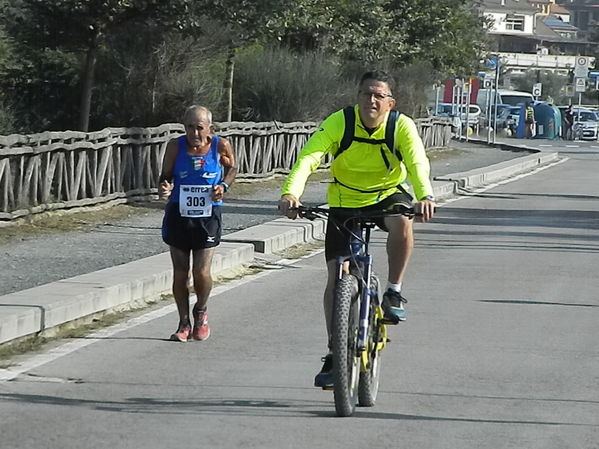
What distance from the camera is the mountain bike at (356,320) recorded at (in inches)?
286

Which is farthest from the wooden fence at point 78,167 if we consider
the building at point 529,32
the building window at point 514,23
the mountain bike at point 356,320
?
the building window at point 514,23

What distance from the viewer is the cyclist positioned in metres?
7.69

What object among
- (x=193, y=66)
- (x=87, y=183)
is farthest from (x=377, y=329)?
(x=193, y=66)

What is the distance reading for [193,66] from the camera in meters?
27.3

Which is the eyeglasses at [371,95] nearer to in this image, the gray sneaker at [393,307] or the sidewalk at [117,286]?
the gray sneaker at [393,307]

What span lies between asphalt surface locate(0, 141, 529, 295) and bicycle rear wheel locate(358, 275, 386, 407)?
4.68 m

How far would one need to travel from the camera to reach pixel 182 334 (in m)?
10.1

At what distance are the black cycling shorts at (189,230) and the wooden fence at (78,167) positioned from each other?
7.17 meters

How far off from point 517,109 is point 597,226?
50.0 meters

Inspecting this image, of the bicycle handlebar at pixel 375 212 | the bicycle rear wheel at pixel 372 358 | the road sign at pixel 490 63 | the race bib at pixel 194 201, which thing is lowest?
the bicycle rear wheel at pixel 372 358

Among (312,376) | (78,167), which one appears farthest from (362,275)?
(78,167)

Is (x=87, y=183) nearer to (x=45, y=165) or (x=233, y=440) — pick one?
(x=45, y=165)

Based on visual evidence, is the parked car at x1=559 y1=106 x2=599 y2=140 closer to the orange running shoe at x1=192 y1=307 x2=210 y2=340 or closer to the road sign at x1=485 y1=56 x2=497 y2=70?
the road sign at x1=485 y1=56 x2=497 y2=70

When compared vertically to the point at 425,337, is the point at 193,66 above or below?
above
